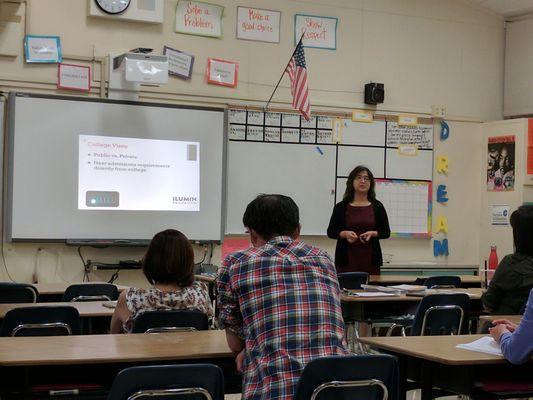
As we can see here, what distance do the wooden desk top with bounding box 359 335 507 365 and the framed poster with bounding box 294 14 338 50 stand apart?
17.4 feet

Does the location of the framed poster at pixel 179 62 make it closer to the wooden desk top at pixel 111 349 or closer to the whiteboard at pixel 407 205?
the whiteboard at pixel 407 205

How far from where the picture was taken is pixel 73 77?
722 centimetres

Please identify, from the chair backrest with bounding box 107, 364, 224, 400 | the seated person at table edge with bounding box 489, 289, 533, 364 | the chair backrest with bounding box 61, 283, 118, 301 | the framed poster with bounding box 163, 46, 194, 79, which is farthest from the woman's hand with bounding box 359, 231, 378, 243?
the chair backrest with bounding box 107, 364, 224, 400

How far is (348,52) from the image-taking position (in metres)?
8.41

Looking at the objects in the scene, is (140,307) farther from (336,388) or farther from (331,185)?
(331,185)

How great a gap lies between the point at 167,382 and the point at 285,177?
5753 mm

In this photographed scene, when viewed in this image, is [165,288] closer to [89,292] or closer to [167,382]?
[167,382]

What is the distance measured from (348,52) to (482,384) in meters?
5.73

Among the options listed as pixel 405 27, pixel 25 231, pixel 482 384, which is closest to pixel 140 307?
pixel 482 384

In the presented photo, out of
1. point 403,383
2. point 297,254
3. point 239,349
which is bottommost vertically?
point 403,383

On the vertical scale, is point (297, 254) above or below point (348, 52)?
below

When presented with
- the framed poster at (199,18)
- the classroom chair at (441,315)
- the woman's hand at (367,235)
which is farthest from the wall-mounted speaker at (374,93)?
the classroom chair at (441,315)

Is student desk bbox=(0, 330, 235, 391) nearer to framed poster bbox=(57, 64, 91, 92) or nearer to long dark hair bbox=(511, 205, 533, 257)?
long dark hair bbox=(511, 205, 533, 257)

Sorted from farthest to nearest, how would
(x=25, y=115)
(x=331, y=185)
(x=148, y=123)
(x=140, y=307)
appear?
(x=331, y=185) → (x=148, y=123) → (x=25, y=115) → (x=140, y=307)
